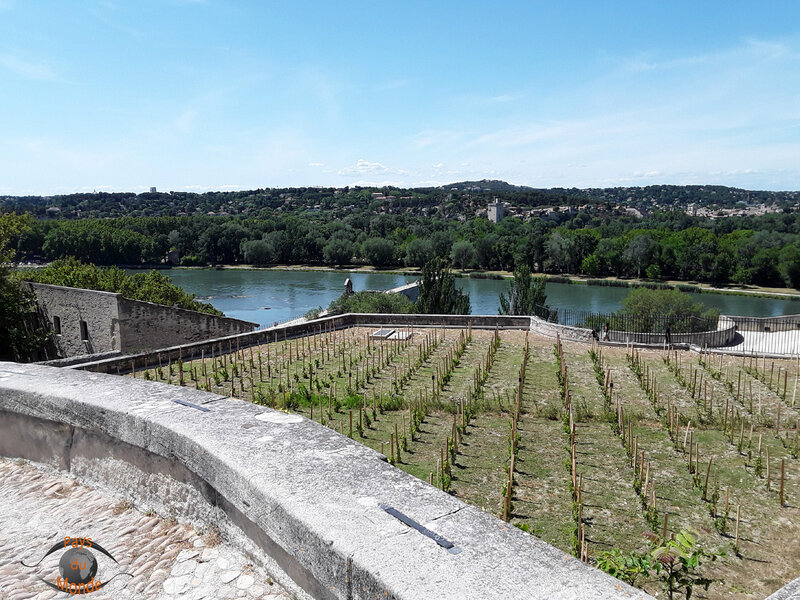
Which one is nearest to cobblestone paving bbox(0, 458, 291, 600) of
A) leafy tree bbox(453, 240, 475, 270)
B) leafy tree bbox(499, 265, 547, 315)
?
leafy tree bbox(499, 265, 547, 315)

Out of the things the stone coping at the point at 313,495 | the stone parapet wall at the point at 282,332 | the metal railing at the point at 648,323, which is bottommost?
the metal railing at the point at 648,323

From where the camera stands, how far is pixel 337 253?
293 ft

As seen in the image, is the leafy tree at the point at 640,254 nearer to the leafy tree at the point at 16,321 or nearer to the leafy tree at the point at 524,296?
the leafy tree at the point at 524,296

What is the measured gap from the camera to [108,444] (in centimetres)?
367

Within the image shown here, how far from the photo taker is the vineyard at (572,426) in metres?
8.56

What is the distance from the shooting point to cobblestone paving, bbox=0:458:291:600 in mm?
2715

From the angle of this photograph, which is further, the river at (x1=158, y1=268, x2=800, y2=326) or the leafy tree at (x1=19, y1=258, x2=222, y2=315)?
the river at (x1=158, y1=268, x2=800, y2=326)

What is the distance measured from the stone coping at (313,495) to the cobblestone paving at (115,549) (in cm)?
19

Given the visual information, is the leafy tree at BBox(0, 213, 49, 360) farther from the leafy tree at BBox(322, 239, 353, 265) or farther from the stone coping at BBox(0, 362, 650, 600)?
the leafy tree at BBox(322, 239, 353, 265)

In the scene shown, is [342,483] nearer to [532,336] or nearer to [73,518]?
[73,518]

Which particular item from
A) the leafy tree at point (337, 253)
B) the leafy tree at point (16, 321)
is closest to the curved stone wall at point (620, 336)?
the leafy tree at point (16, 321)

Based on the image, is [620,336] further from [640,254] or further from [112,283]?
[640,254]

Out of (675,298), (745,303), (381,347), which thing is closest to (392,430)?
(381,347)

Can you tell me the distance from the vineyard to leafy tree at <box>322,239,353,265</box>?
68.5 meters
